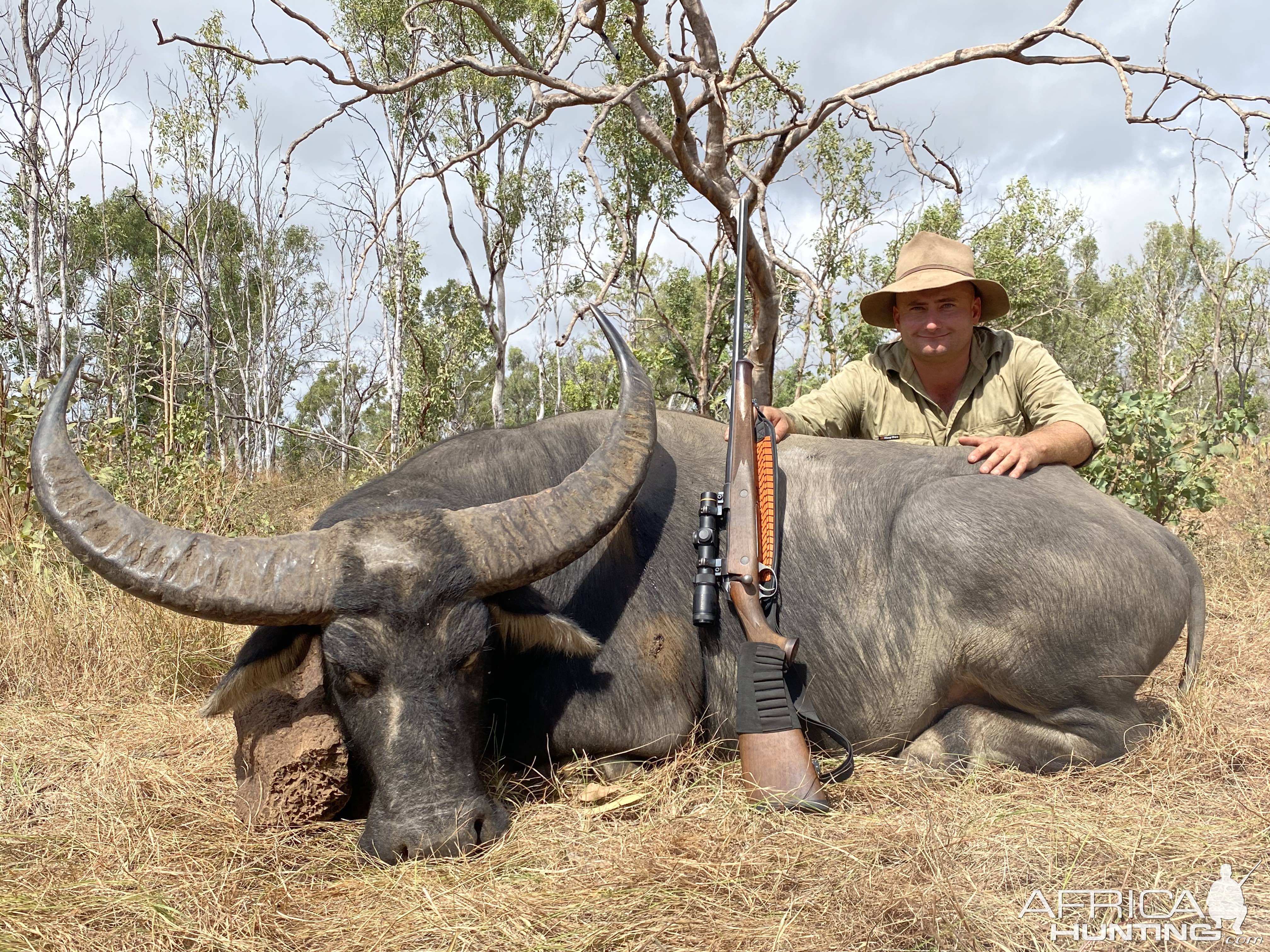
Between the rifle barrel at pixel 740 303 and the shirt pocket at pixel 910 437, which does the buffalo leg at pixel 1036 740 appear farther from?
the rifle barrel at pixel 740 303

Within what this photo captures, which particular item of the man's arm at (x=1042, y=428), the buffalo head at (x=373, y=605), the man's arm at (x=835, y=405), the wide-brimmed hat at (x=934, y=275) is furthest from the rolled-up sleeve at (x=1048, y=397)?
the buffalo head at (x=373, y=605)

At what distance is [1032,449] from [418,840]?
2951 millimetres

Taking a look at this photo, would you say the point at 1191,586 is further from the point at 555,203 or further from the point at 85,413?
the point at 555,203

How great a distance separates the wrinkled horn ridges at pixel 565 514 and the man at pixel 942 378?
103cm

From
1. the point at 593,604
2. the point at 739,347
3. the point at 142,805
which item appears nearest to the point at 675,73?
the point at 739,347

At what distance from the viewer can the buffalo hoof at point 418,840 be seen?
256 centimetres

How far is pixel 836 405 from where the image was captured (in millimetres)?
4836

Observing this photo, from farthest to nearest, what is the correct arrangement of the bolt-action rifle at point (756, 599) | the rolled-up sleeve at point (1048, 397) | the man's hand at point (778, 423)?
the man's hand at point (778, 423), the rolled-up sleeve at point (1048, 397), the bolt-action rifle at point (756, 599)

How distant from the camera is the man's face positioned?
175 inches

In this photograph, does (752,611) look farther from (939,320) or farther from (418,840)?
(939,320)

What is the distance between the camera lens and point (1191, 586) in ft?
12.1

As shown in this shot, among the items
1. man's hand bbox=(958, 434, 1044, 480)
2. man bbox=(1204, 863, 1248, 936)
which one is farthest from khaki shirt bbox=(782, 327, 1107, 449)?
man bbox=(1204, 863, 1248, 936)

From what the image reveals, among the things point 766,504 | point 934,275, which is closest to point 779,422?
point 766,504

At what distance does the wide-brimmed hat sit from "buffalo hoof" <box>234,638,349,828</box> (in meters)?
3.39
